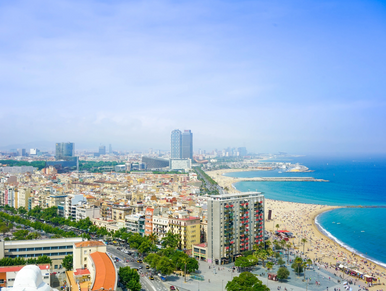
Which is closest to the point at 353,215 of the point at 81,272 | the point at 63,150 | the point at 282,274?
the point at 282,274

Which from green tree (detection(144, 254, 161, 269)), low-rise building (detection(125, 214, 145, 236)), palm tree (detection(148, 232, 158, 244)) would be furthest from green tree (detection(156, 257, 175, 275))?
low-rise building (detection(125, 214, 145, 236))

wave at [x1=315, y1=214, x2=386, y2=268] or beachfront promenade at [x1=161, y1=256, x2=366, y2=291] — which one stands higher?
beachfront promenade at [x1=161, y1=256, x2=366, y2=291]

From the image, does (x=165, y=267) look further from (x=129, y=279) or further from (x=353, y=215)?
(x=353, y=215)

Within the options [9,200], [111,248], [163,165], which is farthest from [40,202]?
[163,165]

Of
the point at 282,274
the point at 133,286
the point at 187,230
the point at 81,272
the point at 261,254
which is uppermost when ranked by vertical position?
the point at 81,272

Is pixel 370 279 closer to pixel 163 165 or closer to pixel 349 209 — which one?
pixel 349 209

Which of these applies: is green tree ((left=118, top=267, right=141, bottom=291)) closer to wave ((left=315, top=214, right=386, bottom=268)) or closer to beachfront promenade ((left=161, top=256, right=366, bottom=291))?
beachfront promenade ((left=161, top=256, right=366, bottom=291))
